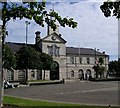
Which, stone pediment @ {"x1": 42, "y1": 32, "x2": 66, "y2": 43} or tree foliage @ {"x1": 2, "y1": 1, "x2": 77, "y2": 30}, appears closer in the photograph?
tree foliage @ {"x1": 2, "y1": 1, "x2": 77, "y2": 30}

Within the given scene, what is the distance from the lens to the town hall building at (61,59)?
7431 cm

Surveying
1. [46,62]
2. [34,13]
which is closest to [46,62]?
[46,62]

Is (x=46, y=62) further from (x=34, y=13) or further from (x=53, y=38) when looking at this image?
(x=34, y=13)

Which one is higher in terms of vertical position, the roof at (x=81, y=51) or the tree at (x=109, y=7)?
the roof at (x=81, y=51)

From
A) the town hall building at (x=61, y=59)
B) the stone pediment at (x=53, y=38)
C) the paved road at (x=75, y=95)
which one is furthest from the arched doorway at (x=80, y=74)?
the paved road at (x=75, y=95)

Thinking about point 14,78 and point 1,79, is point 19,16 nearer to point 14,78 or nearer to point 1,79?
point 1,79

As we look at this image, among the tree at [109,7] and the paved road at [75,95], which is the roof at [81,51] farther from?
the tree at [109,7]

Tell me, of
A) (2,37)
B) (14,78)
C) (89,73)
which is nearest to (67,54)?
(89,73)

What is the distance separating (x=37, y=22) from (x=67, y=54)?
229ft

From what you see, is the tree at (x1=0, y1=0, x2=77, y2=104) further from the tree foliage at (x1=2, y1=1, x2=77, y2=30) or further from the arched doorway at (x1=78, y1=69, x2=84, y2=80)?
the arched doorway at (x1=78, y1=69, x2=84, y2=80)

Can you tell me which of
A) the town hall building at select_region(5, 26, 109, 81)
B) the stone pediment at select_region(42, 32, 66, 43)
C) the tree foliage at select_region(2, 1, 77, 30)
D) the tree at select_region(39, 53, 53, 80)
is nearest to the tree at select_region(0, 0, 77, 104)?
the tree foliage at select_region(2, 1, 77, 30)

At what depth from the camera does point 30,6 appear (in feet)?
43.0

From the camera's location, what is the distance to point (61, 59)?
264 ft

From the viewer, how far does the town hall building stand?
74312 millimetres
